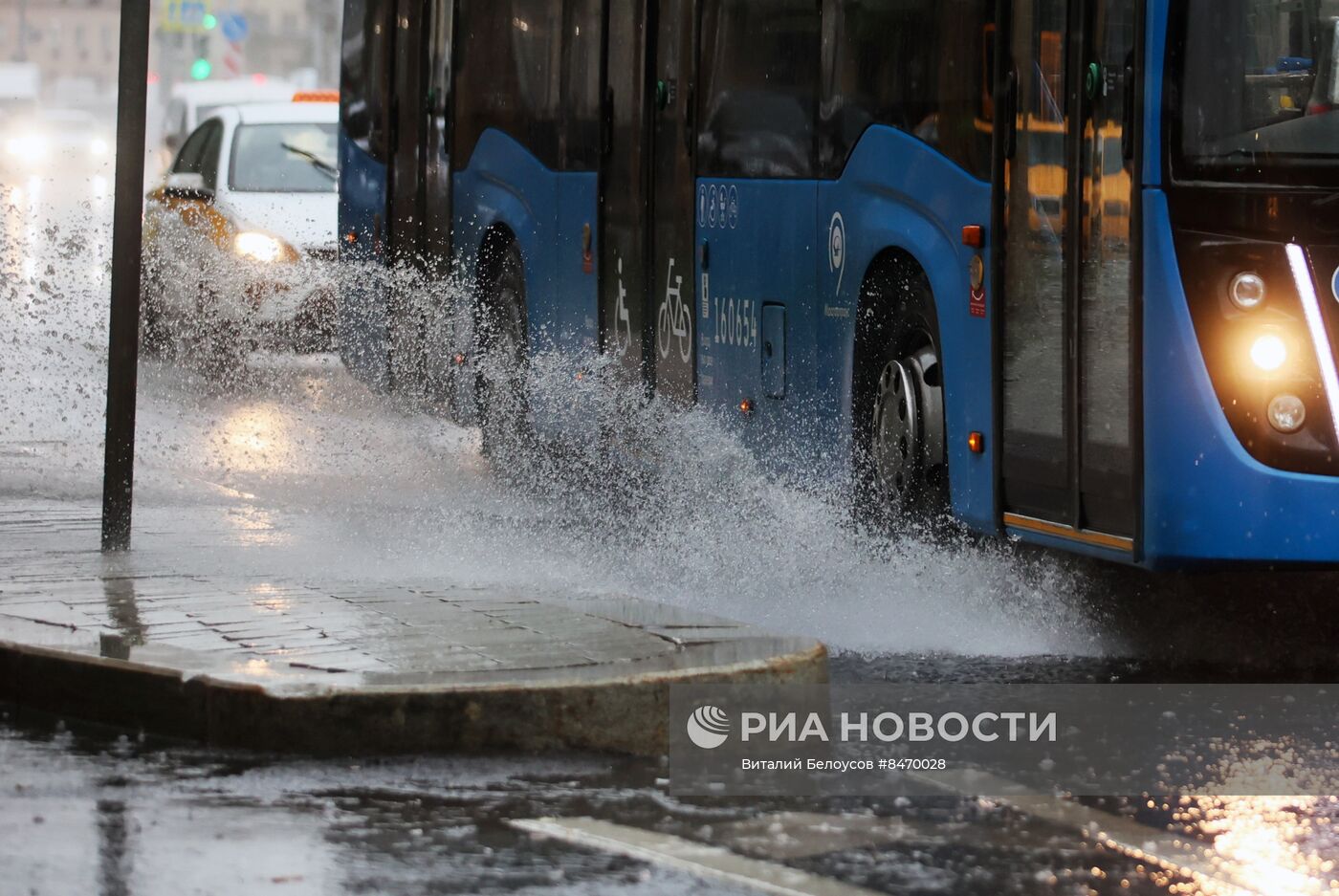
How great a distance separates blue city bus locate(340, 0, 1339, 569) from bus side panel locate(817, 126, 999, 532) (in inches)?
0.5

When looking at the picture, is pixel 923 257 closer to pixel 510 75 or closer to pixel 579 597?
pixel 579 597

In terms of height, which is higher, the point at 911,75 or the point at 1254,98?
the point at 911,75

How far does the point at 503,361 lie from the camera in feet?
45.2

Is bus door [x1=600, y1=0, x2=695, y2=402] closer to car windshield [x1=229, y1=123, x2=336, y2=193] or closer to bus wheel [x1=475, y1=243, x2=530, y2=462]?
bus wheel [x1=475, y1=243, x2=530, y2=462]

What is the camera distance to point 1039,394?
7.59 metres

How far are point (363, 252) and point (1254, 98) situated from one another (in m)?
9.73

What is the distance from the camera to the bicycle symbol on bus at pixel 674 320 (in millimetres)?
10555

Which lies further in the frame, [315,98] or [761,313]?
[315,98]

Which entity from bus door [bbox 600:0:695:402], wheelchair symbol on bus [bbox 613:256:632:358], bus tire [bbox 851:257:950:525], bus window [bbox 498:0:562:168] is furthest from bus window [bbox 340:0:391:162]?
bus tire [bbox 851:257:950:525]

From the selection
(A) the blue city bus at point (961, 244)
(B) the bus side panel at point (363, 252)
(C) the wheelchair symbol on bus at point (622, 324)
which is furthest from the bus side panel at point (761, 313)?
(B) the bus side panel at point (363, 252)

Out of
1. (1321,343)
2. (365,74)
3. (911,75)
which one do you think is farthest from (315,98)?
(1321,343)

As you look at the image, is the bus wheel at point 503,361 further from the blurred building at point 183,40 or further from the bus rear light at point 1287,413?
the blurred building at point 183,40

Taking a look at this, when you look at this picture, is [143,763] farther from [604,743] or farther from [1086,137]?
[1086,137]

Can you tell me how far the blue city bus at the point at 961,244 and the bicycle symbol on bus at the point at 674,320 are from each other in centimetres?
2
